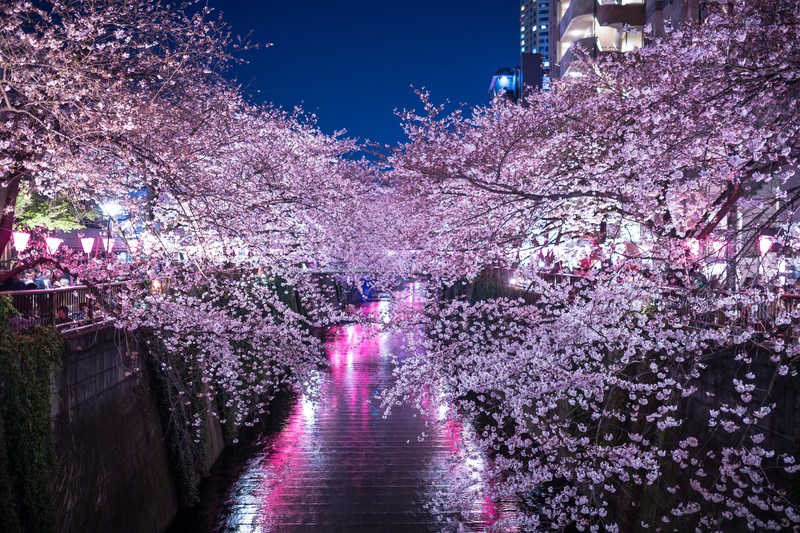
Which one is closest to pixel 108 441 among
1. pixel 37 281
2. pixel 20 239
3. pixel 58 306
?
pixel 58 306

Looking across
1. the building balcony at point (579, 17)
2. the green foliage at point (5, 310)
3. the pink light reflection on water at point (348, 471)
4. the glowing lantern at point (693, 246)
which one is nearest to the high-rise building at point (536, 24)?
the building balcony at point (579, 17)

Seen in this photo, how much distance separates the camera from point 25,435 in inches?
281

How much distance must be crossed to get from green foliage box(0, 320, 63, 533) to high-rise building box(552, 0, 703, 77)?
74.8ft

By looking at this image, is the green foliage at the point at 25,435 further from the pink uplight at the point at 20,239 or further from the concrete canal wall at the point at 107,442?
the pink uplight at the point at 20,239

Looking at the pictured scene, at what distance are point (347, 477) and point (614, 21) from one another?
2482 cm

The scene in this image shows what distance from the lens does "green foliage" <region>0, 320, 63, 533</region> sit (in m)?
6.95

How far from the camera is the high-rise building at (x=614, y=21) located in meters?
25.6

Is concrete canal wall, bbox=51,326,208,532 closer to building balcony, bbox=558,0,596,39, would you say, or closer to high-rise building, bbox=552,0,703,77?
high-rise building, bbox=552,0,703,77

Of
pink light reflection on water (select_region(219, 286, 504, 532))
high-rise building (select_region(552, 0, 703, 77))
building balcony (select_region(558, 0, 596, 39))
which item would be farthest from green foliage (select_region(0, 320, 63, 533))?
building balcony (select_region(558, 0, 596, 39))

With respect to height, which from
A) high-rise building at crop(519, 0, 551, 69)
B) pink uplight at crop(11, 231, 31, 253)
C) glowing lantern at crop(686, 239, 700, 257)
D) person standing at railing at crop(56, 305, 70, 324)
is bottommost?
person standing at railing at crop(56, 305, 70, 324)

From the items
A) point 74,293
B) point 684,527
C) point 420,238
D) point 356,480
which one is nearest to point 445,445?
point 356,480

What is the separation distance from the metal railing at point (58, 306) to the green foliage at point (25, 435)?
0.63 meters

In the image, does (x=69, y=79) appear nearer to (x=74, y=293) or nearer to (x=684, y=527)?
(x=74, y=293)

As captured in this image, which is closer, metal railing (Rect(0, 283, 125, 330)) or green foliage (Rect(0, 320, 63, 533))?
green foliage (Rect(0, 320, 63, 533))
